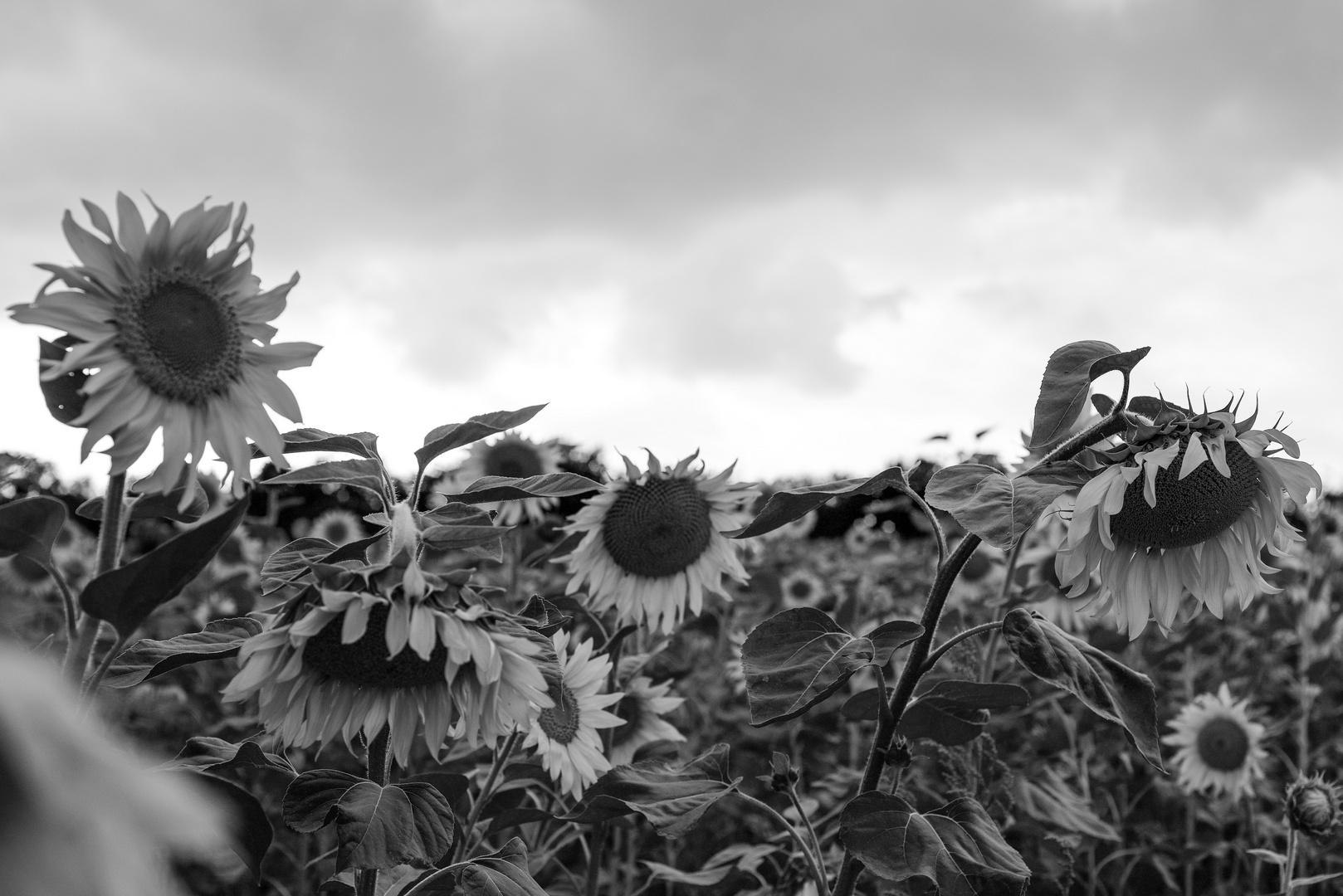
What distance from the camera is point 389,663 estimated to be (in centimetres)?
129

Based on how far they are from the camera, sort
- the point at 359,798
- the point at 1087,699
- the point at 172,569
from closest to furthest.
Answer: the point at 172,569 → the point at 359,798 → the point at 1087,699

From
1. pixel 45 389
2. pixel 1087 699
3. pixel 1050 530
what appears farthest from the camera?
pixel 1050 530

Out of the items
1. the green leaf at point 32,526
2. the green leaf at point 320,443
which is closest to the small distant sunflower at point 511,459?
the green leaf at point 320,443

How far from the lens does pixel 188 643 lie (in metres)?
1.35

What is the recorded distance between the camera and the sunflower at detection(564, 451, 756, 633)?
2408 mm

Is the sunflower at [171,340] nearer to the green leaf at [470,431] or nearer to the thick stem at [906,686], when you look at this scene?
the green leaf at [470,431]

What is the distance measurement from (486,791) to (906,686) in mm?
809

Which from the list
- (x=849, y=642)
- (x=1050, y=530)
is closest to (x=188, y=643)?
(x=849, y=642)

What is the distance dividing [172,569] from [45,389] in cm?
30

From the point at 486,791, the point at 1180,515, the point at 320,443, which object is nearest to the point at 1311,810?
the point at 1180,515

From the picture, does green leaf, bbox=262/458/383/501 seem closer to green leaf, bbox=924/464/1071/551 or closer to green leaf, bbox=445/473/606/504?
green leaf, bbox=445/473/606/504

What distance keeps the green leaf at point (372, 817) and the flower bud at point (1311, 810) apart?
2242 millimetres

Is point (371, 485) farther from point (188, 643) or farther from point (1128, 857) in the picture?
point (1128, 857)

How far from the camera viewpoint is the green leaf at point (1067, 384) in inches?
58.4
